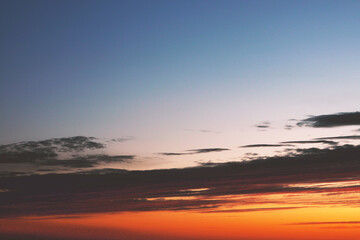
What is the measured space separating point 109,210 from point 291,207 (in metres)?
14.3

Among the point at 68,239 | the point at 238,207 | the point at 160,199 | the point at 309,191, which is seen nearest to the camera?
the point at 68,239

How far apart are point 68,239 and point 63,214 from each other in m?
8.65

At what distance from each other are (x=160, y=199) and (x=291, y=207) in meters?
13.3

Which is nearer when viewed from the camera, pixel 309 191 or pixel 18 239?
pixel 18 239

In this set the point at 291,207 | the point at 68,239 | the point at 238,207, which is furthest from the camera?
the point at 238,207

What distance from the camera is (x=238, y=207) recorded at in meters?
33.3

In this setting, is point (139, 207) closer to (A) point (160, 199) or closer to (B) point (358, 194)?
(A) point (160, 199)

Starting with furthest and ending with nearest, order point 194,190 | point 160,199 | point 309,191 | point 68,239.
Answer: point 194,190, point 160,199, point 309,191, point 68,239

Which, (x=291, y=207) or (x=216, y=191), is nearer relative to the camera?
(x=291, y=207)

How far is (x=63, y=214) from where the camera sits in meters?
37.0

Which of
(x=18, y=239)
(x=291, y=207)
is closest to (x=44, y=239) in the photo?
(x=18, y=239)

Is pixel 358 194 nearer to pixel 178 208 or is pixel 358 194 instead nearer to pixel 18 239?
pixel 178 208

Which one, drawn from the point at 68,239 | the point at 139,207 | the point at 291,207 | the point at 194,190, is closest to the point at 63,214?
the point at 139,207

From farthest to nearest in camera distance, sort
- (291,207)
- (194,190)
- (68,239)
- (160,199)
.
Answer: (194,190) → (160,199) → (291,207) → (68,239)
